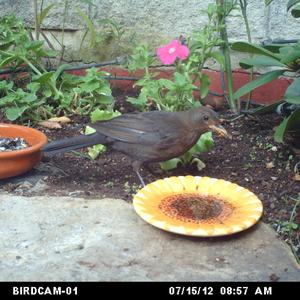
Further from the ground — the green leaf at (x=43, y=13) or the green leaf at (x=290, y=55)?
the green leaf at (x=43, y=13)

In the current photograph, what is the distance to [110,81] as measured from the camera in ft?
17.1

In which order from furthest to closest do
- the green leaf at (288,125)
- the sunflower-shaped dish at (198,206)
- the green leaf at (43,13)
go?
the green leaf at (43,13) → the green leaf at (288,125) → the sunflower-shaped dish at (198,206)

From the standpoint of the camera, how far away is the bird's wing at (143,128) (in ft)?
12.2

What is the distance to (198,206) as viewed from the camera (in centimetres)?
331

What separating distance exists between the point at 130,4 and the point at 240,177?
1.92 m

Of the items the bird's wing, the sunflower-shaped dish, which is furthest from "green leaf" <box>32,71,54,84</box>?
the sunflower-shaped dish

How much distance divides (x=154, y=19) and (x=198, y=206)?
7.12ft

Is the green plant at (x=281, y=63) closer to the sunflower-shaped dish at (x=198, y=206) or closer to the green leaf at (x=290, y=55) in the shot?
the green leaf at (x=290, y=55)

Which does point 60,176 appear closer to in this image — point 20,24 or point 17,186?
point 17,186

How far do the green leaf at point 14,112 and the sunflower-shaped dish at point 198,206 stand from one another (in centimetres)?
127

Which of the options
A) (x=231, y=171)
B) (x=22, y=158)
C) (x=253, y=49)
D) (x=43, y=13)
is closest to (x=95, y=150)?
(x=22, y=158)

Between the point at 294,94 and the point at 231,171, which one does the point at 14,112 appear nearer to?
the point at 231,171

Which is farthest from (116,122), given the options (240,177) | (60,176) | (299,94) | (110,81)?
(110,81)

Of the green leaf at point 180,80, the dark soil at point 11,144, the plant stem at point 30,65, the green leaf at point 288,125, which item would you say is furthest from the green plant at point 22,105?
the green leaf at point 288,125
